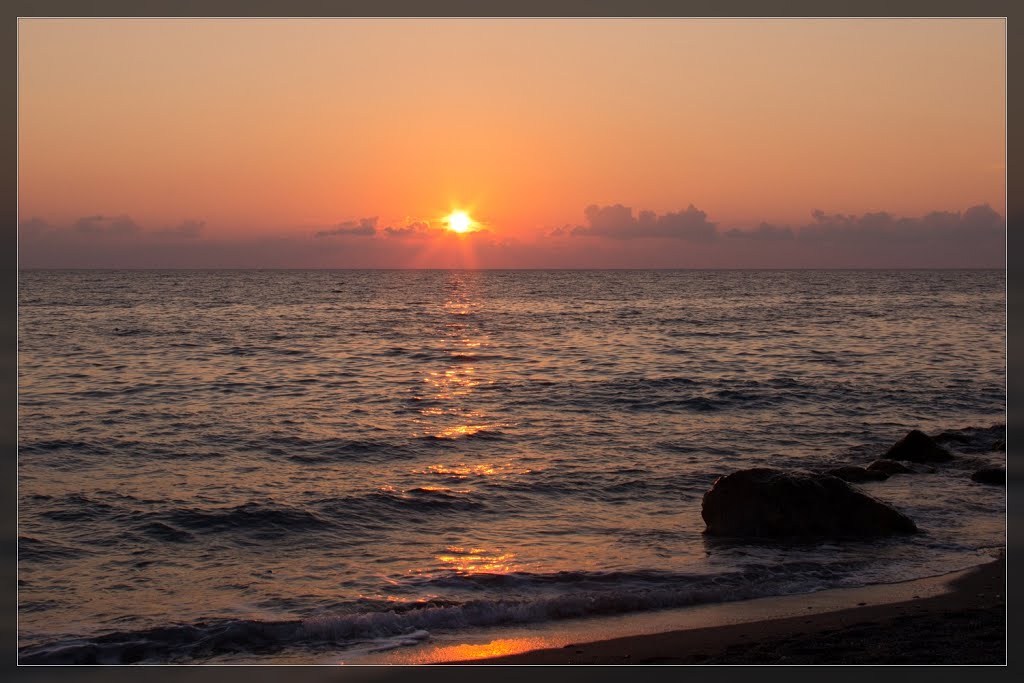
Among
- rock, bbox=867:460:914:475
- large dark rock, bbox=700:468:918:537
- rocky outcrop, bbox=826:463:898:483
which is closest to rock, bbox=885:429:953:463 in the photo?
rock, bbox=867:460:914:475

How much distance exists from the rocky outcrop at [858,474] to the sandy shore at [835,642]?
6268 millimetres

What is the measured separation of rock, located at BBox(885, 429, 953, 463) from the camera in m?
17.3

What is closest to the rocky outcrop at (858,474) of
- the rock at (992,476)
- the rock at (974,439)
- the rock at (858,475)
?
the rock at (858,475)

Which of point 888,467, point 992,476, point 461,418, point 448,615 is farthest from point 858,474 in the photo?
point 461,418

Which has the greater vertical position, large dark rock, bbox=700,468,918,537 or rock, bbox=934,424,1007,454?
large dark rock, bbox=700,468,918,537

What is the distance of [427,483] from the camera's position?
1545 centimetres

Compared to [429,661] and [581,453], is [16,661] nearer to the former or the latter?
[429,661]

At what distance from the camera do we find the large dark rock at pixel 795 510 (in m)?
12.2

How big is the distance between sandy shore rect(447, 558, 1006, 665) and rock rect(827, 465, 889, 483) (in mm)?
6268

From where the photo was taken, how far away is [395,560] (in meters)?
11.5

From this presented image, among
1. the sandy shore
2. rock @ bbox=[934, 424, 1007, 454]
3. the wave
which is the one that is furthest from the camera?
rock @ bbox=[934, 424, 1007, 454]

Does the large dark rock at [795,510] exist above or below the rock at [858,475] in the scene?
above

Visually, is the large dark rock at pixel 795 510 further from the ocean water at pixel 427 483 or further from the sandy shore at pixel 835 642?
the sandy shore at pixel 835 642

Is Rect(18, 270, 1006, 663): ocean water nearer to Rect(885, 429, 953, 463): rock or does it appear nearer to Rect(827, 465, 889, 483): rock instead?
Rect(827, 465, 889, 483): rock
